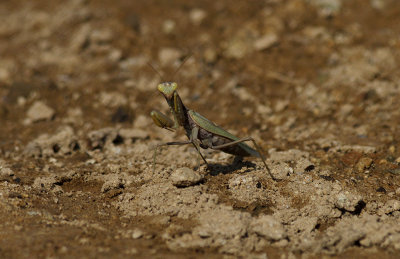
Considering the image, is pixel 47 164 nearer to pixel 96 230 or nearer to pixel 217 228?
pixel 96 230

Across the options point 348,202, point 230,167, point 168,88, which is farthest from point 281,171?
point 168,88

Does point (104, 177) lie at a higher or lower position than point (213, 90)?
lower

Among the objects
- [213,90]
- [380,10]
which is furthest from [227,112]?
[380,10]

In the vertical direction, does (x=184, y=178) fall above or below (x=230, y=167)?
below

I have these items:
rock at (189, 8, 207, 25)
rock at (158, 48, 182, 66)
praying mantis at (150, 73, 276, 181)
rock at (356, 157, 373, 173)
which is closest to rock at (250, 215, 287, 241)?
praying mantis at (150, 73, 276, 181)

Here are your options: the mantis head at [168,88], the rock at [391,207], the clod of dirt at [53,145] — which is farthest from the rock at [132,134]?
the rock at [391,207]

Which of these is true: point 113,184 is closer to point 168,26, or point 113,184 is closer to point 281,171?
point 281,171

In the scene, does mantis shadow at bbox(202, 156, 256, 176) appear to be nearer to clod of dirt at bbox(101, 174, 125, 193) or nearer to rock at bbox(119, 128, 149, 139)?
clod of dirt at bbox(101, 174, 125, 193)
